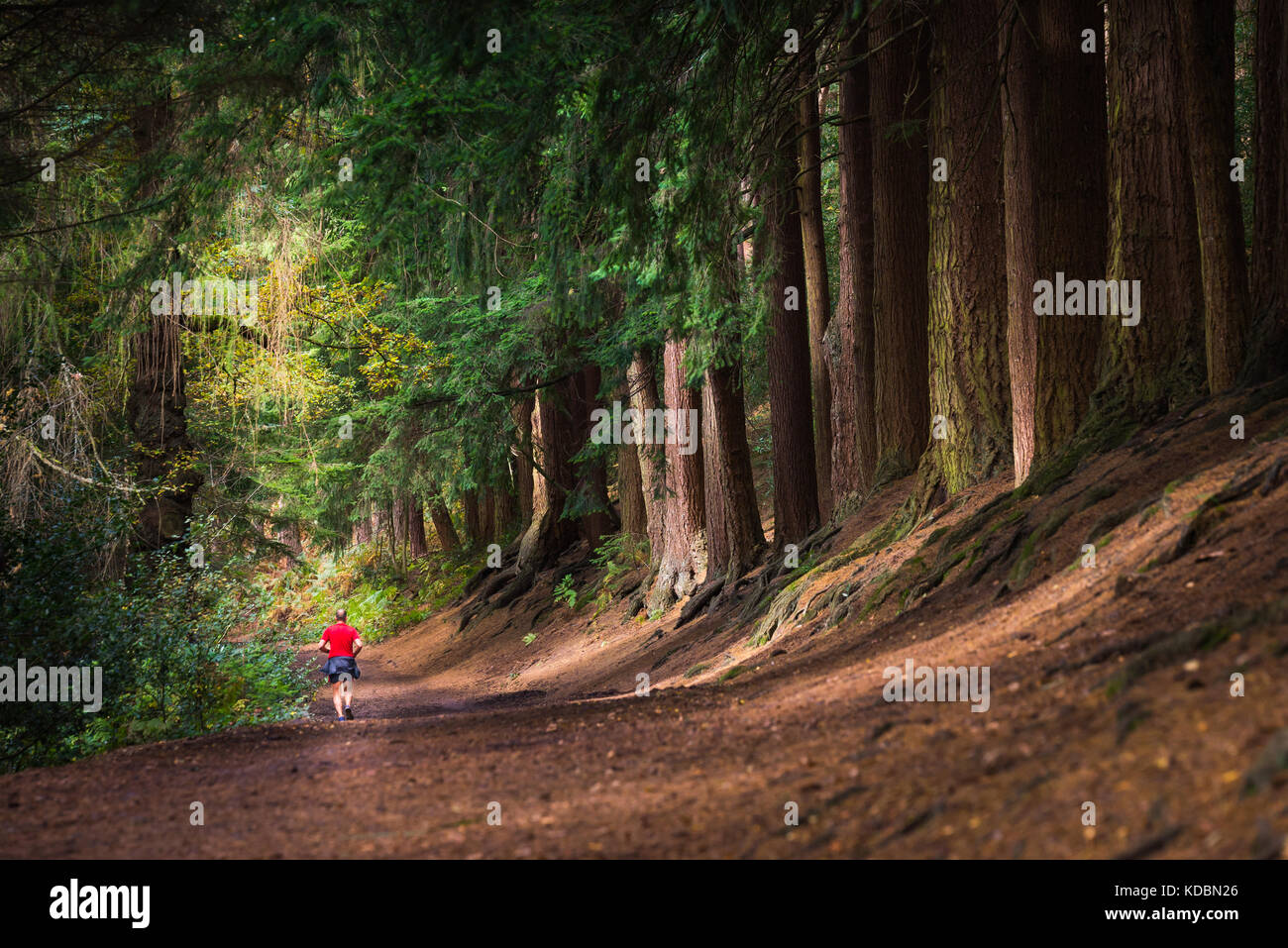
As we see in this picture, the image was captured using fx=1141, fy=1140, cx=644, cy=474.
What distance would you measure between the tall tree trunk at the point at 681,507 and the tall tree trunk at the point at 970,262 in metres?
7.24

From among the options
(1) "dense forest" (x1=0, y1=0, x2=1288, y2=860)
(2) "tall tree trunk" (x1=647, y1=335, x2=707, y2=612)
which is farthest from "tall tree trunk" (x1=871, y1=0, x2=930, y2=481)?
(2) "tall tree trunk" (x1=647, y1=335, x2=707, y2=612)

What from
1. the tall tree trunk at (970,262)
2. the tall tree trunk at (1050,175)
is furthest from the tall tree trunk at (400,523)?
the tall tree trunk at (1050,175)

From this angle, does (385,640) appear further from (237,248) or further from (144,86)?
(144,86)

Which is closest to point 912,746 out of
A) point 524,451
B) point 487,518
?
point 524,451

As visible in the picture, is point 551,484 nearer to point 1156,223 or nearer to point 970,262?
point 970,262

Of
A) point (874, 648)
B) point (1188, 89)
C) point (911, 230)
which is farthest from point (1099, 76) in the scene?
point (874, 648)

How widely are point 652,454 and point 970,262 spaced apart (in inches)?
362

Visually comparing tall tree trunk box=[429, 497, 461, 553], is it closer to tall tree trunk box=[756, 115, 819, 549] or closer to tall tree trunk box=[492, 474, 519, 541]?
tall tree trunk box=[492, 474, 519, 541]

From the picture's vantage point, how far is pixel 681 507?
2012 cm

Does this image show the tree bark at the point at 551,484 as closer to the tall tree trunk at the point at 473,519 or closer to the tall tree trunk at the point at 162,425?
the tall tree trunk at the point at 473,519

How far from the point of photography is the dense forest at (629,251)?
9.46 metres

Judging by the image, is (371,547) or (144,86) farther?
(371,547)

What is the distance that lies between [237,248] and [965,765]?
1369 cm
